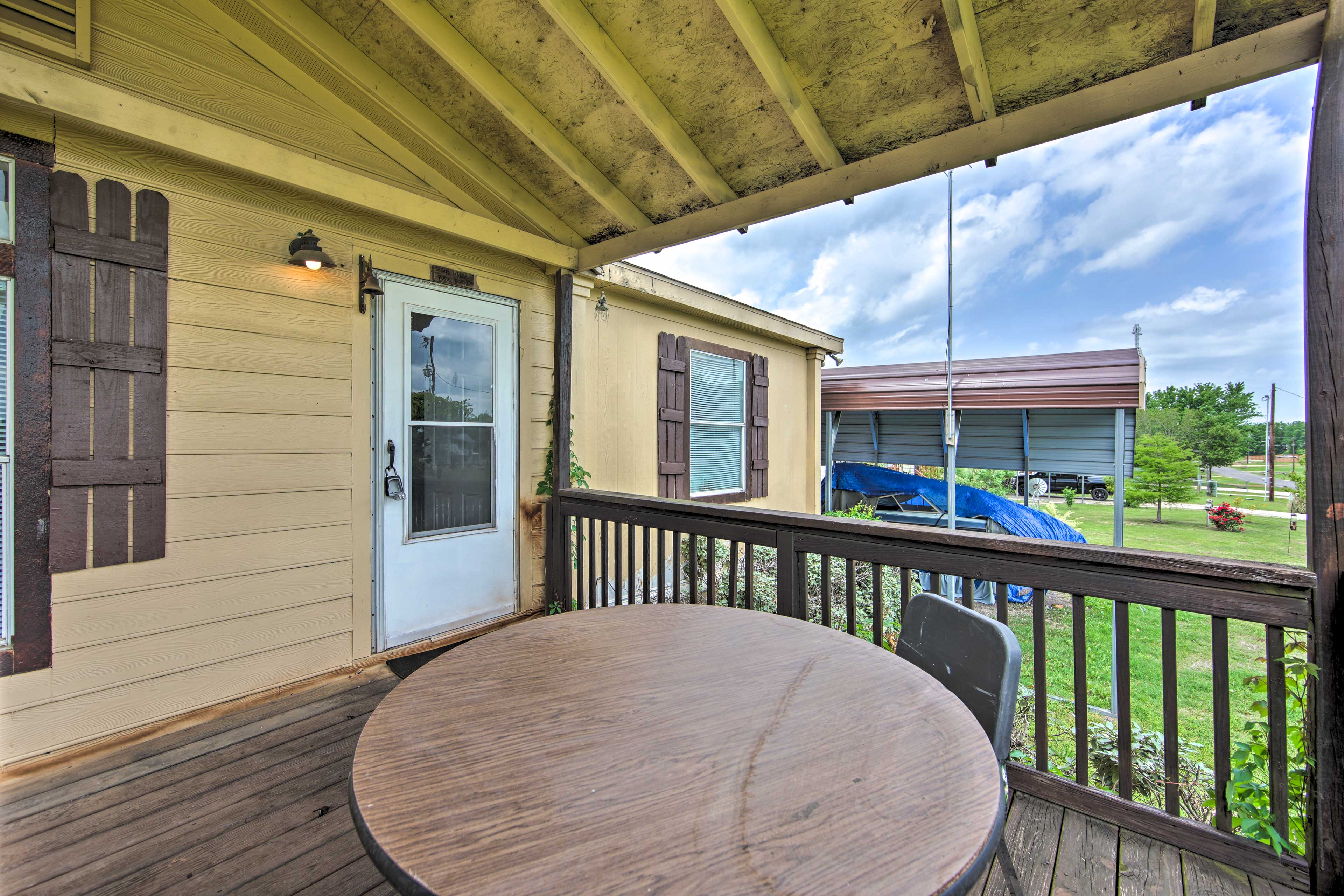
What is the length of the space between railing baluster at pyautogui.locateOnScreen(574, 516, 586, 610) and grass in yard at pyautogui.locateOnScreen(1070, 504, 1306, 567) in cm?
674

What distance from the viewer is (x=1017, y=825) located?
1538 mm

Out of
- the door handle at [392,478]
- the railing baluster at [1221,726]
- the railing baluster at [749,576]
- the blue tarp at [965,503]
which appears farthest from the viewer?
the blue tarp at [965,503]

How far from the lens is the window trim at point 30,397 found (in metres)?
1.71

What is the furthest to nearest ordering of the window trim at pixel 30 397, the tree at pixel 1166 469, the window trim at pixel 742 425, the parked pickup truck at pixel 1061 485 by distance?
the parked pickup truck at pixel 1061 485 → the tree at pixel 1166 469 → the window trim at pixel 742 425 → the window trim at pixel 30 397

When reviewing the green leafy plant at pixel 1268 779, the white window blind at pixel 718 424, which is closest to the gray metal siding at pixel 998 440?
the white window blind at pixel 718 424

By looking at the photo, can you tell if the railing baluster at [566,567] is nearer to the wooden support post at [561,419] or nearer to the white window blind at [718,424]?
the wooden support post at [561,419]

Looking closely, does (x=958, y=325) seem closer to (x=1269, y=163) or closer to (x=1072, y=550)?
(x=1269, y=163)

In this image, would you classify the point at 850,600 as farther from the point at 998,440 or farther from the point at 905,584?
the point at 998,440

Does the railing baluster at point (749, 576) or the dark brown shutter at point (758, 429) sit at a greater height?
the dark brown shutter at point (758, 429)

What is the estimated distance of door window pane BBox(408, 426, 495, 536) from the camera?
2676 millimetres

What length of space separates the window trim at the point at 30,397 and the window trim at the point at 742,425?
11.2ft

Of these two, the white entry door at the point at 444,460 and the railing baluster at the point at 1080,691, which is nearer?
the railing baluster at the point at 1080,691

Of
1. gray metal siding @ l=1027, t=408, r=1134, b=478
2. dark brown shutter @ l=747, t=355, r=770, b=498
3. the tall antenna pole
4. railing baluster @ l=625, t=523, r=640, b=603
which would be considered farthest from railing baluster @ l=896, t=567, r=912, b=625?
gray metal siding @ l=1027, t=408, r=1134, b=478

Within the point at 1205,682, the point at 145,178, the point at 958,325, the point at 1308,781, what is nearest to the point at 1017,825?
the point at 1308,781
